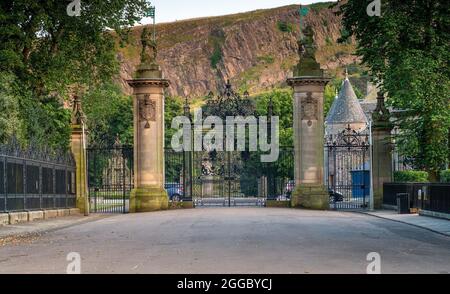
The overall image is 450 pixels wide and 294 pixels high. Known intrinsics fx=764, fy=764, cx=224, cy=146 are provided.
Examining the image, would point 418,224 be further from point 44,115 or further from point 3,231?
point 44,115

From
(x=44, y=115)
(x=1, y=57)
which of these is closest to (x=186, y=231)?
(x=1, y=57)

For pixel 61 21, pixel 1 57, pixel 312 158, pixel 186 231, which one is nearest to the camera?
pixel 186 231

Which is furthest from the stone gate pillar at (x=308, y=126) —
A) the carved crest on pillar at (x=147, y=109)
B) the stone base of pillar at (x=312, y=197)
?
the carved crest on pillar at (x=147, y=109)

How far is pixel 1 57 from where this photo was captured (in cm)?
2780

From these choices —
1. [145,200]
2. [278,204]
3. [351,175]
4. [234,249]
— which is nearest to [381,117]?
[278,204]

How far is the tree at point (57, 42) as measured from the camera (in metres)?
29.5

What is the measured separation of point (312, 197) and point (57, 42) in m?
13.4

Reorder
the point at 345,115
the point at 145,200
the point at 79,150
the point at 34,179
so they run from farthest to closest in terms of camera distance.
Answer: the point at 345,115
the point at 79,150
the point at 145,200
the point at 34,179

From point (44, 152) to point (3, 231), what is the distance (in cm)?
945

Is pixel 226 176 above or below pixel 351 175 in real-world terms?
above

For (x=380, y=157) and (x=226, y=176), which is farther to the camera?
(x=226, y=176)

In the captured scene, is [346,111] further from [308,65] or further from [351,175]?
[308,65]

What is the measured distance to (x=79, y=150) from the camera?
37156 millimetres

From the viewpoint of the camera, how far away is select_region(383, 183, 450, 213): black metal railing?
92.1 feet
